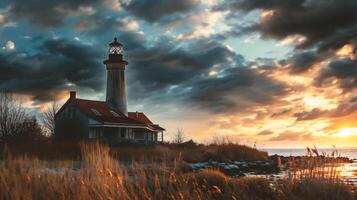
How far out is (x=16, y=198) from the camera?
7535mm

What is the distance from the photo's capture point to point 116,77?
144 feet

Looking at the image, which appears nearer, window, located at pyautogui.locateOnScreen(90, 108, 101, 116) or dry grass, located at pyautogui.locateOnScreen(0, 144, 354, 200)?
dry grass, located at pyautogui.locateOnScreen(0, 144, 354, 200)

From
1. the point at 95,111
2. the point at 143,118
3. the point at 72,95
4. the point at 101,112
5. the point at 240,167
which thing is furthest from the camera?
the point at 143,118

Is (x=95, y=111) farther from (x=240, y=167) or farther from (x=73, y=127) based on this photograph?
(x=240, y=167)

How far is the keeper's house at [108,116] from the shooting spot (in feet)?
131

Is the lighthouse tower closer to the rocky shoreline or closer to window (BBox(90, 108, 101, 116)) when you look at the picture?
window (BBox(90, 108, 101, 116))

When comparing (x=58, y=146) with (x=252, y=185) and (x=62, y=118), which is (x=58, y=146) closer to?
(x=62, y=118)

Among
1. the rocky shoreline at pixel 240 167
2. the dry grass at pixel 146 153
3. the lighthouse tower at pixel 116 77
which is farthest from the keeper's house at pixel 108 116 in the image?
the rocky shoreline at pixel 240 167

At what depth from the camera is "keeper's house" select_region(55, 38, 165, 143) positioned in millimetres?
39906

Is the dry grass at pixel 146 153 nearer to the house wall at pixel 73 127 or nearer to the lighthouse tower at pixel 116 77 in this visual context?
the house wall at pixel 73 127

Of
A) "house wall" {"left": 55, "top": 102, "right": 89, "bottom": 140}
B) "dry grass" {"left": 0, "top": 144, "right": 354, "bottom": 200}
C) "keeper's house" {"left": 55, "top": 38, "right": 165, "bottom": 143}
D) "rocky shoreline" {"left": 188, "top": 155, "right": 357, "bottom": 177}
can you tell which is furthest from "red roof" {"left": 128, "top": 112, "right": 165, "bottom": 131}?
"dry grass" {"left": 0, "top": 144, "right": 354, "bottom": 200}

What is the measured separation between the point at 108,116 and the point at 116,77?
14.0 ft

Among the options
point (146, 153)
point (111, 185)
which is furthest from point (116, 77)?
point (111, 185)

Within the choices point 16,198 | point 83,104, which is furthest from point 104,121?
point 16,198
